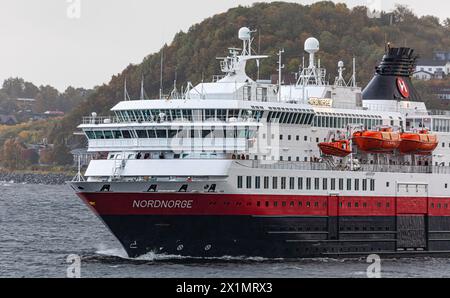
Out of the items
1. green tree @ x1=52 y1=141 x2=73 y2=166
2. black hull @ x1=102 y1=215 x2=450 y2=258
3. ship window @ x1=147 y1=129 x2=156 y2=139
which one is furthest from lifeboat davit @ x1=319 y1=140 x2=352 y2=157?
green tree @ x1=52 y1=141 x2=73 y2=166

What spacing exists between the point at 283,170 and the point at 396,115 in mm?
10174

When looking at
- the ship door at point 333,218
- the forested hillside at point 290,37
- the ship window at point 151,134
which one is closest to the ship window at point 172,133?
the ship window at point 151,134

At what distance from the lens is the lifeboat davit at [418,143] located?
55000 millimetres

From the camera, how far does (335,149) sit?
5184cm

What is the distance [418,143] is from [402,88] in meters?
4.81

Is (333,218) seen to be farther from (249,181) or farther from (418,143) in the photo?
(418,143)

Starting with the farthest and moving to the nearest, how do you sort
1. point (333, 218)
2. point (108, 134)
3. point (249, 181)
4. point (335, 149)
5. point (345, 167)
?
point (345, 167) → point (335, 149) → point (333, 218) → point (108, 134) → point (249, 181)

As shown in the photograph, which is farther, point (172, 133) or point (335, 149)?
point (335, 149)

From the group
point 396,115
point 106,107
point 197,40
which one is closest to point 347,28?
point 197,40

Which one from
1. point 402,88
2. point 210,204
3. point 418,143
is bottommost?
point 210,204

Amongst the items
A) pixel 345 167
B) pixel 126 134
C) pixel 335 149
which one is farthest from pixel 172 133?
pixel 345 167

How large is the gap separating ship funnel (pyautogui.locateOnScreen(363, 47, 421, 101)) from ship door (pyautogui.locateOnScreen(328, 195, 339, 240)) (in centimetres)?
951

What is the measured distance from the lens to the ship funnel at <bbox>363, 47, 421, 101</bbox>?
58969 mm
